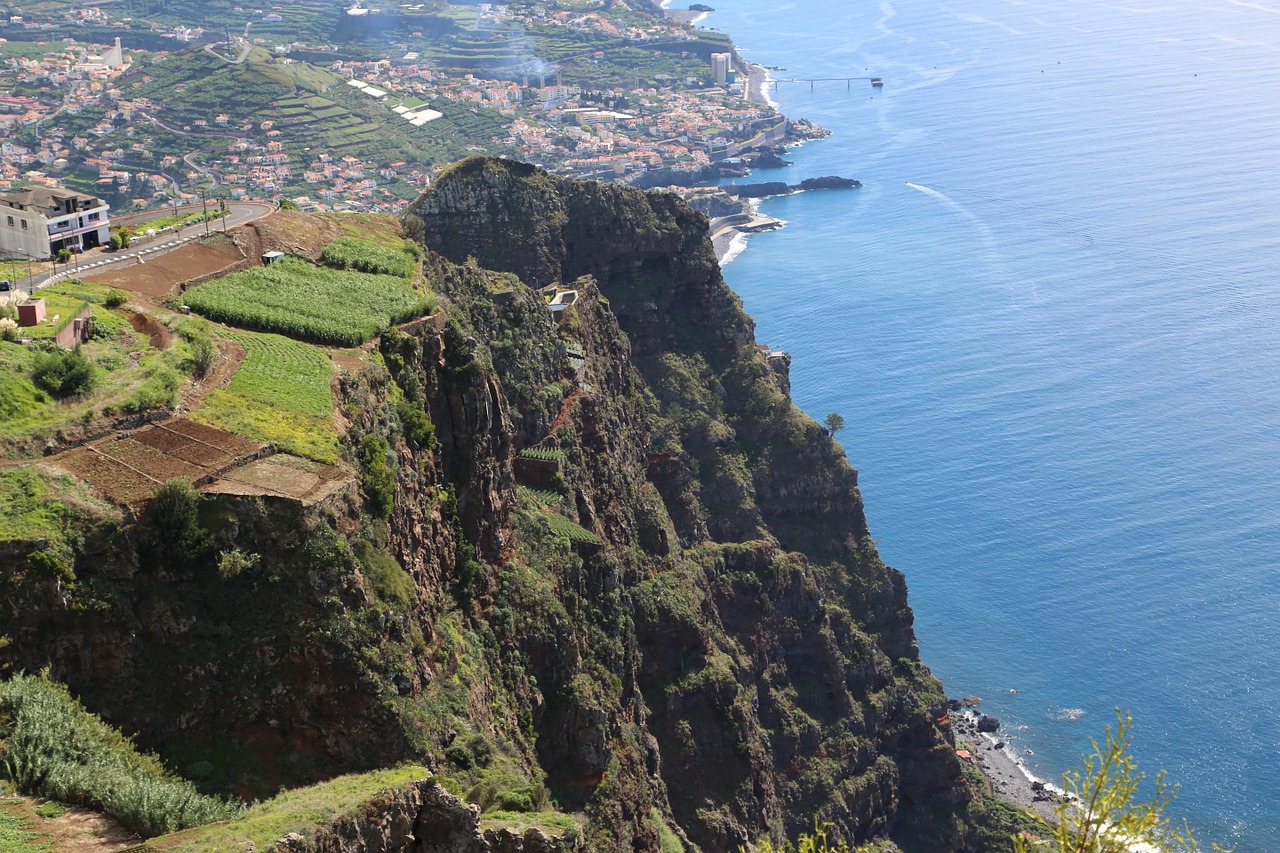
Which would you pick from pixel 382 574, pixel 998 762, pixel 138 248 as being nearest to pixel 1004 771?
pixel 998 762

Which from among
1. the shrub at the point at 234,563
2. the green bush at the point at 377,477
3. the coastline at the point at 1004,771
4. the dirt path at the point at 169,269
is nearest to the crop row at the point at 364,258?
the dirt path at the point at 169,269

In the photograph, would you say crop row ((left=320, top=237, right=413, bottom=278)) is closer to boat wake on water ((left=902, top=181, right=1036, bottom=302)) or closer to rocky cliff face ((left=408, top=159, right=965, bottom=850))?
rocky cliff face ((left=408, top=159, right=965, bottom=850))

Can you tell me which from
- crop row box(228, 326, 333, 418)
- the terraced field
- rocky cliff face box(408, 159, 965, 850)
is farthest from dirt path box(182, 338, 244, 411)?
rocky cliff face box(408, 159, 965, 850)

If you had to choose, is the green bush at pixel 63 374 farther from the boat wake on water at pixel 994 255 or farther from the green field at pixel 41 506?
the boat wake on water at pixel 994 255

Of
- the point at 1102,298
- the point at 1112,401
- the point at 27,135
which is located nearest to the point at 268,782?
the point at 1112,401

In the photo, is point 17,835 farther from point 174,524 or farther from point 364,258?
point 364,258
